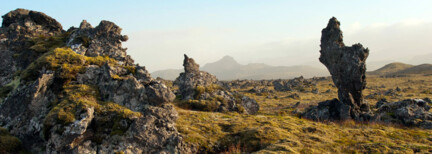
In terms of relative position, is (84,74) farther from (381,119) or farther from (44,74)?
(381,119)

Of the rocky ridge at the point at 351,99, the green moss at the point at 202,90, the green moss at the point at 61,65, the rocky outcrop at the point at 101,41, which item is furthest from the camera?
the green moss at the point at 202,90

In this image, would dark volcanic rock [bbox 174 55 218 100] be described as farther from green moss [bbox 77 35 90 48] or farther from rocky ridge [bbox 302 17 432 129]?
rocky ridge [bbox 302 17 432 129]

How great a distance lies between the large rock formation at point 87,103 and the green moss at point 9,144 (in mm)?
534

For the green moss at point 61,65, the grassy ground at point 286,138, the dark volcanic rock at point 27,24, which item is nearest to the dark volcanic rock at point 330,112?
the grassy ground at point 286,138

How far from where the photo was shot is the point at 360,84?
30.0 metres

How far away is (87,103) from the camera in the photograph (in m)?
15.3

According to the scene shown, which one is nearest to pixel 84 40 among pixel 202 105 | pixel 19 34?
pixel 19 34

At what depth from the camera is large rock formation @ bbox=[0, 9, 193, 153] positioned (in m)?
13.7

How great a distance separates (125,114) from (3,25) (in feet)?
120

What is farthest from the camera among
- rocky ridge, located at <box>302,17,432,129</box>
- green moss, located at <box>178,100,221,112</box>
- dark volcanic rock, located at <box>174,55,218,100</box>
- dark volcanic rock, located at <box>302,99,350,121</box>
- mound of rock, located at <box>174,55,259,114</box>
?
dark volcanic rock, located at <box>174,55,218,100</box>

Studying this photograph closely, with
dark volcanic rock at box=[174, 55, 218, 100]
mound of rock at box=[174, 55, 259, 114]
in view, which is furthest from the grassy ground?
dark volcanic rock at box=[174, 55, 218, 100]

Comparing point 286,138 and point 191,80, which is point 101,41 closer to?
point 191,80

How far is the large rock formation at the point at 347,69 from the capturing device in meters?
29.6

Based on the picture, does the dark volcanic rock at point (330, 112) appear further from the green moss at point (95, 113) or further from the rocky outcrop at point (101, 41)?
the rocky outcrop at point (101, 41)
